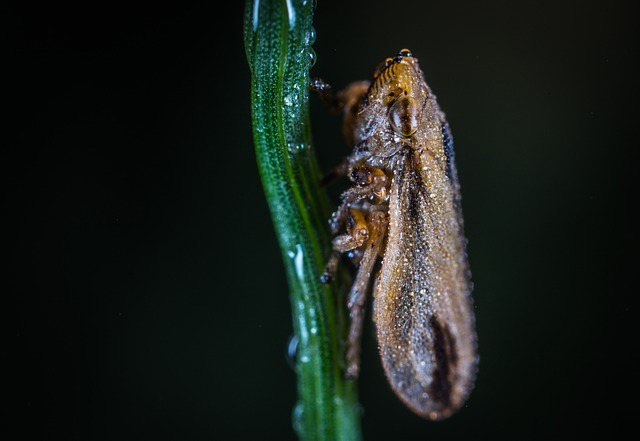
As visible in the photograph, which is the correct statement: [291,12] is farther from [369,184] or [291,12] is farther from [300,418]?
[300,418]

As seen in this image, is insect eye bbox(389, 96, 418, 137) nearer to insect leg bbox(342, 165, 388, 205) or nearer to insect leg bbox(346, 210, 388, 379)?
insect leg bbox(342, 165, 388, 205)

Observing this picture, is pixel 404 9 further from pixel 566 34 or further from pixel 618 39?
pixel 618 39

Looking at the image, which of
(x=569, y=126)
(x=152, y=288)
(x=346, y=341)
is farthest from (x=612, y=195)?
(x=152, y=288)

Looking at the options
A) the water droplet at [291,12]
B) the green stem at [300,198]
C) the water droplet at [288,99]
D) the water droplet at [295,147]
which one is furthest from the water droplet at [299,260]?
the water droplet at [291,12]

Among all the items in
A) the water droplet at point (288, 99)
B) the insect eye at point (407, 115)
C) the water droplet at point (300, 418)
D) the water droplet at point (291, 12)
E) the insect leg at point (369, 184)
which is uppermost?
the water droplet at point (291, 12)

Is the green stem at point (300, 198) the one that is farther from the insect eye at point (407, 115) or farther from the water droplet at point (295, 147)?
the insect eye at point (407, 115)

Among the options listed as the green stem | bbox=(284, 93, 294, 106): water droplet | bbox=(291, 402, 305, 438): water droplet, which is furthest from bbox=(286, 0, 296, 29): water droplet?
bbox=(291, 402, 305, 438): water droplet
